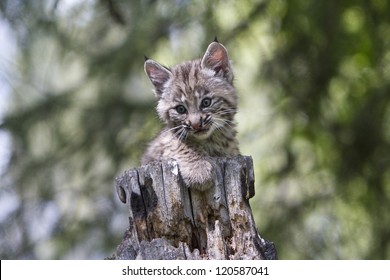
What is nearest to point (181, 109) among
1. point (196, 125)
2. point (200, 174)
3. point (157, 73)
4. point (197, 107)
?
point (197, 107)

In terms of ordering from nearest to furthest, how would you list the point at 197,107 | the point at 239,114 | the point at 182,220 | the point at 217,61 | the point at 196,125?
the point at 182,220 < the point at 196,125 < the point at 197,107 < the point at 217,61 < the point at 239,114

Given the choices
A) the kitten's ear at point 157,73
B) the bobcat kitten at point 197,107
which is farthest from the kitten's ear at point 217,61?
the kitten's ear at point 157,73

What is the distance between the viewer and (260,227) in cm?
764

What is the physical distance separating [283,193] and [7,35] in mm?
2837

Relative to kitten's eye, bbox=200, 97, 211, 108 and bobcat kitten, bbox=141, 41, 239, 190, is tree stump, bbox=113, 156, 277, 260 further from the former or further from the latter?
kitten's eye, bbox=200, 97, 211, 108

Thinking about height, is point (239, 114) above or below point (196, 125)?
above

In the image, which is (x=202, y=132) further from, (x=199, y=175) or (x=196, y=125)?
(x=199, y=175)

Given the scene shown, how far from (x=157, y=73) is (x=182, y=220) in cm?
146

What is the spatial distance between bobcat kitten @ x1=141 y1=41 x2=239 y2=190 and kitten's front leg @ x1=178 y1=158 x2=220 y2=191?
191mm

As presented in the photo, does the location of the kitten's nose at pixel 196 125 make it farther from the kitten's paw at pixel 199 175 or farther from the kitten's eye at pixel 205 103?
the kitten's paw at pixel 199 175

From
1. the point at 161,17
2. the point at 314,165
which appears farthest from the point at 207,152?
the point at 314,165

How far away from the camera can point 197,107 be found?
5.38 m

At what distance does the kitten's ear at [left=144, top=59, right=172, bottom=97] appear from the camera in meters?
5.57
